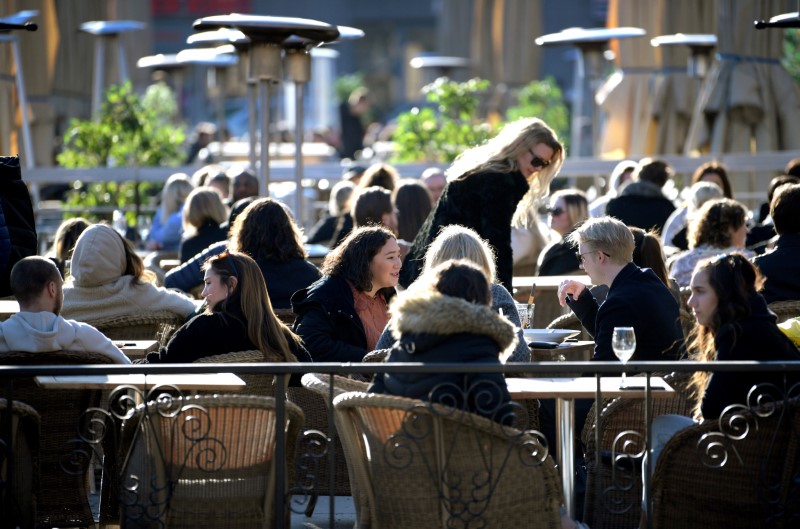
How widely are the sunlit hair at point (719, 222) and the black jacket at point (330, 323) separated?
7.74 feet

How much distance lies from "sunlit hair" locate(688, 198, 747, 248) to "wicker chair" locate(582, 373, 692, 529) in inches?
94.9

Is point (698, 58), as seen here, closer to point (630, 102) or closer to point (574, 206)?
point (630, 102)

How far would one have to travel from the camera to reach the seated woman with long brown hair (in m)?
5.43

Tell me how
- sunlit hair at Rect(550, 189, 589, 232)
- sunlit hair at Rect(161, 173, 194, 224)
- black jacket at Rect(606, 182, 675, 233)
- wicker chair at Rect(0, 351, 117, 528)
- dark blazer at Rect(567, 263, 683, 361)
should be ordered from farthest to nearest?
sunlit hair at Rect(161, 173, 194, 224)
black jacket at Rect(606, 182, 675, 233)
sunlit hair at Rect(550, 189, 589, 232)
dark blazer at Rect(567, 263, 683, 361)
wicker chair at Rect(0, 351, 117, 528)

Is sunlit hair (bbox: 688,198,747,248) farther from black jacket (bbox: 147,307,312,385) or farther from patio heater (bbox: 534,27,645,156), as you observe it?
patio heater (bbox: 534,27,645,156)

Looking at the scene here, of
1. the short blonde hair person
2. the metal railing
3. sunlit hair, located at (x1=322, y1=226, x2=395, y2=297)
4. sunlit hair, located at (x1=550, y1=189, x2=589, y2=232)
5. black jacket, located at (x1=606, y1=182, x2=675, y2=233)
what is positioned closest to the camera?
the metal railing

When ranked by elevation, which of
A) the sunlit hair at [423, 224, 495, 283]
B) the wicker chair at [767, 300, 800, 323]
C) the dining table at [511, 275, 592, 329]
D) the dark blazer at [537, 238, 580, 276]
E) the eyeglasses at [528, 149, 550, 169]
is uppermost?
the eyeglasses at [528, 149, 550, 169]

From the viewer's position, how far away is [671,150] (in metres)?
13.7

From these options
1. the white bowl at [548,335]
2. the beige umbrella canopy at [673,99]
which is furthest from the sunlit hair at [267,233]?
the beige umbrella canopy at [673,99]

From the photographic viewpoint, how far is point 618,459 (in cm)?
491

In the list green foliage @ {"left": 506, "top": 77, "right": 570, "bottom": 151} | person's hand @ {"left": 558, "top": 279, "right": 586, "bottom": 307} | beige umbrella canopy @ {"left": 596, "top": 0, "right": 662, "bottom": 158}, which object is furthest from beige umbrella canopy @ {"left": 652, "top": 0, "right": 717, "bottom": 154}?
person's hand @ {"left": 558, "top": 279, "right": 586, "bottom": 307}

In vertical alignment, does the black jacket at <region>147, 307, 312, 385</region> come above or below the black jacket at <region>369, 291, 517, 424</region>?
below

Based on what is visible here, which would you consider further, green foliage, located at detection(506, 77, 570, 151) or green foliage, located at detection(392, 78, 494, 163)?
green foliage, located at detection(506, 77, 570, 151)

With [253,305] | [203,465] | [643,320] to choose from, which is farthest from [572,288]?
[203,465]
